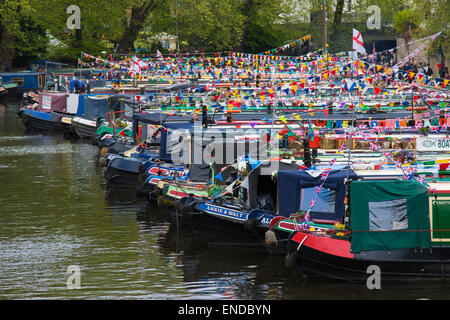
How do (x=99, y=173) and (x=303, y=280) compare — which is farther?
(x=99, y=173)

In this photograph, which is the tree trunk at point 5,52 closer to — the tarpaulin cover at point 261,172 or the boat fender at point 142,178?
the boat fender at point 142,178

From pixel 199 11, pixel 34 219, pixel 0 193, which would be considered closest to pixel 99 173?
pixel 0 193

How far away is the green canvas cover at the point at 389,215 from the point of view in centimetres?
2075

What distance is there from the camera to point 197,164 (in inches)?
1147

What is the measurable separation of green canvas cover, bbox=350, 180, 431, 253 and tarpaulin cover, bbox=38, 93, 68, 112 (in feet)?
129

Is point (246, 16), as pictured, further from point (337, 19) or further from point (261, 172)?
point (261, 172)

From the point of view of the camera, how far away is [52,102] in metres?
57.9

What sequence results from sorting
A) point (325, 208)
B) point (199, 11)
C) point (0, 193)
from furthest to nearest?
point (199, 11) → point (0, 193) → point (325, 208)

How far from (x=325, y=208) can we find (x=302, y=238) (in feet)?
6.03

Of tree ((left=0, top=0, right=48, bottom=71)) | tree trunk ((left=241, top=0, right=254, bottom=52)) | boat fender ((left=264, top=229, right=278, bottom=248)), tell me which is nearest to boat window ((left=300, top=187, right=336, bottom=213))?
boat fender ((left=264, top=229, right=278, bottom=248))

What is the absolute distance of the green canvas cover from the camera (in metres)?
20.8
